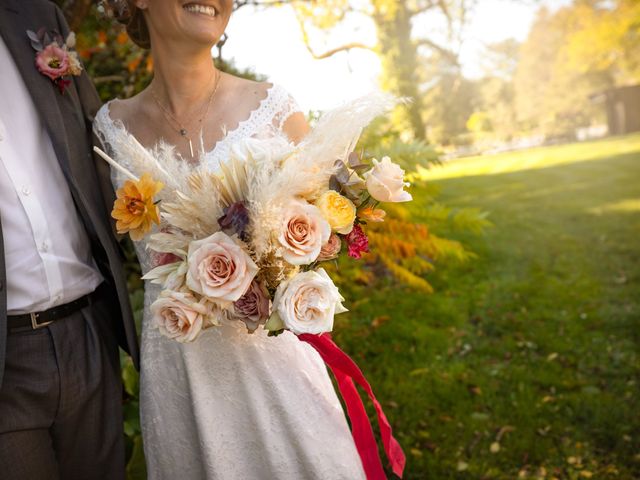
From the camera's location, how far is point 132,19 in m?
2.22

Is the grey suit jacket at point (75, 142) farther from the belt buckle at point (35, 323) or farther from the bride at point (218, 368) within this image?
the belt buckle at point (35, 323)

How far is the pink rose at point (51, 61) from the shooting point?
2.03 meters

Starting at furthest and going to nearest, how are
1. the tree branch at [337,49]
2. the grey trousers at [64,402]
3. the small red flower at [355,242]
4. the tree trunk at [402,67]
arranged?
the tree trunk at [402,67] < the tree branch at [337,49] < the grey trousers at [64,402] < the small red flower at [355,242]

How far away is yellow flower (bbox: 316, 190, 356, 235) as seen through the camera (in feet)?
5.09

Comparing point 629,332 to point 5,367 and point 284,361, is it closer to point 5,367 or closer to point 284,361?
point 284,361

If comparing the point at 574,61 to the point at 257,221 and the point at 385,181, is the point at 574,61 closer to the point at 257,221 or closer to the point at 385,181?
the point at 385,181

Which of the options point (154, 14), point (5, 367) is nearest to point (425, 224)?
point (154, 14)

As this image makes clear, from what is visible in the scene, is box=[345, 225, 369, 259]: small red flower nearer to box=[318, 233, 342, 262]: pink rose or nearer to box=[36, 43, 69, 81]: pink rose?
box=[318, 233, 342, 262]: pink rose

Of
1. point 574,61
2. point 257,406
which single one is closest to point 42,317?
point 257,406

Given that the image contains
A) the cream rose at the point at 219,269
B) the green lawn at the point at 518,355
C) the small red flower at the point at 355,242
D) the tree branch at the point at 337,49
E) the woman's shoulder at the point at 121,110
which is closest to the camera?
the cream rose at the point at 219,269

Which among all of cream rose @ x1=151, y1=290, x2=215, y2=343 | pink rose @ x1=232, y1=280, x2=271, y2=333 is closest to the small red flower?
pink rose @ x1=232, y1=280, x2=271, y2=333

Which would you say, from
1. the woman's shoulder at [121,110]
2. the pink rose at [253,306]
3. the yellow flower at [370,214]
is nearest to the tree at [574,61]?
the woman's shoulder at [121,110]

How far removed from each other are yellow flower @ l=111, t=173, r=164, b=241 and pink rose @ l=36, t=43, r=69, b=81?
784mm

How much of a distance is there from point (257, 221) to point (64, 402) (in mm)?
1066
